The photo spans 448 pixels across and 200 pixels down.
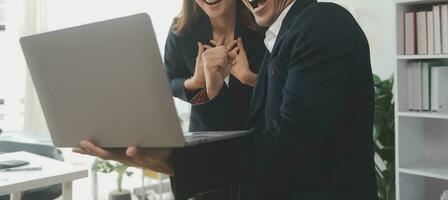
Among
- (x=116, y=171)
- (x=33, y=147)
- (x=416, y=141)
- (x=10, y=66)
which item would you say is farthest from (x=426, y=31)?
(x=10, y=66)

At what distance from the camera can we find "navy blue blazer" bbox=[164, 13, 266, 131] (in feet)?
4.22

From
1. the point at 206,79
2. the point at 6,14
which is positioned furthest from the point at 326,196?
the point at 6,14

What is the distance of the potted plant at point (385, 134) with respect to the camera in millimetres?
2664

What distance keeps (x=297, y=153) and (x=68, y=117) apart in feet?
1.75

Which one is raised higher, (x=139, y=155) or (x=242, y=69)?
(x=242, y=69)

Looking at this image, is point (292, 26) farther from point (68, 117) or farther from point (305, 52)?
point (68, 117)

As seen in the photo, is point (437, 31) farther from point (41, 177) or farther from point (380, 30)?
point (41, 177)

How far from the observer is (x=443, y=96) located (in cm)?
240

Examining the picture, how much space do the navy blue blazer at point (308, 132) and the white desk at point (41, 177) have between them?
0.78 meters

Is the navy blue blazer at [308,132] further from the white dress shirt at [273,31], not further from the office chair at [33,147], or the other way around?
the office chair at [33,147]

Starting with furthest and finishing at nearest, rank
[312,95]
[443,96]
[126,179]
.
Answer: [126,179] < [443,96] < [312,95]

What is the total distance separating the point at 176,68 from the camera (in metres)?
1.39

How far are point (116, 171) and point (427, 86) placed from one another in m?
2.12

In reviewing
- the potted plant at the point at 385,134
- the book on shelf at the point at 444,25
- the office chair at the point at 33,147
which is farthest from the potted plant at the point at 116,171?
the book on shelf at the point at 444,25
